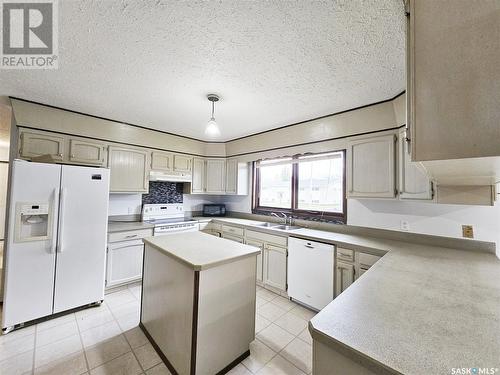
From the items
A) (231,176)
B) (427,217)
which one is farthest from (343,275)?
(231,176)

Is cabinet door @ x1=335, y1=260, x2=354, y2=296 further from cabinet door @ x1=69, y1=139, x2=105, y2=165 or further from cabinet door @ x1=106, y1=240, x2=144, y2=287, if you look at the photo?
cabinet door @ x1=69, y1=139, x2=105, y2=165

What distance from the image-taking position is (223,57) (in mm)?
1555

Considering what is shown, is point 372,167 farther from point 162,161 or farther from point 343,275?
point 162,161

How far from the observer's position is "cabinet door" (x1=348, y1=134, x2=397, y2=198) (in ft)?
7.12

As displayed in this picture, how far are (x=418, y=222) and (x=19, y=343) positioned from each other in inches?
158

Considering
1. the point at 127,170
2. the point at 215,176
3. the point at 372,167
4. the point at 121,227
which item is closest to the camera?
the point at 372,167

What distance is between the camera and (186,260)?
1.47 meters

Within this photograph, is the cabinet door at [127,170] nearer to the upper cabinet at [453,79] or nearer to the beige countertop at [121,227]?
the beige countertop at [121,227]

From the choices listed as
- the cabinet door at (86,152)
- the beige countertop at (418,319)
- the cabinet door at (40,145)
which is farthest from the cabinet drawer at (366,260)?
the cabinet door at (40,145)

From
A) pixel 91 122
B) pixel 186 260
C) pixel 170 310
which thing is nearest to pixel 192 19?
pixel 186 260

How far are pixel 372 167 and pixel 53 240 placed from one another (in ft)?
11.6

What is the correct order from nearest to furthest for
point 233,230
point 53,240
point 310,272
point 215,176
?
1. point 53,240
2. point 310,272
3. point 233,230
4. point 215,176

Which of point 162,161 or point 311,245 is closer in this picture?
point 311,245

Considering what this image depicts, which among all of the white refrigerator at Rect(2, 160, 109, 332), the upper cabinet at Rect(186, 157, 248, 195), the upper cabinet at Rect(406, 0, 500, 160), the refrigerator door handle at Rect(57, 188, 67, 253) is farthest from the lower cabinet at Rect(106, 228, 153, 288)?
the upper cabinet at Rect(406, 0, 500, 160)
